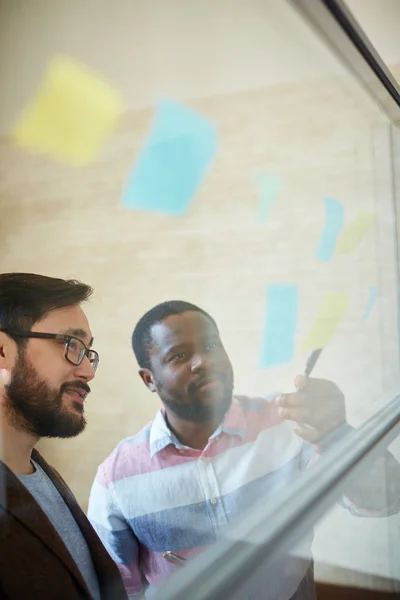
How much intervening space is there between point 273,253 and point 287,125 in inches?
9.0

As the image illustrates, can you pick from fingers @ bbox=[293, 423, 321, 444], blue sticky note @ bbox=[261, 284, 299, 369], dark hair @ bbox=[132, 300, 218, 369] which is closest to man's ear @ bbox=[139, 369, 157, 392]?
dark hair @ bbox=[132, 300, 218, 369]

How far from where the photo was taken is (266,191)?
2.66ft

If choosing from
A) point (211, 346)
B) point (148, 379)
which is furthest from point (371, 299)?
point (148, 379)

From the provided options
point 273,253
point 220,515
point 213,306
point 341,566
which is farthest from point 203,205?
point 341,566

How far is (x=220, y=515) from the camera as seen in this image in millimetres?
640

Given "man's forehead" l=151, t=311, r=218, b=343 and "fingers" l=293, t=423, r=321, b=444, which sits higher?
"man's forehead" l=151, t=311, r=218, b=343

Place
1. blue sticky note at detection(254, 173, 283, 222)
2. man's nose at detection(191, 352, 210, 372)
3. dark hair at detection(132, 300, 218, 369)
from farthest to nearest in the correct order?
blue sticky note at detection(254, 173, 283, 222)
man's nose at detection(191, 352, 210, 372)
dark hair at detection(132, 300, 218, 369)

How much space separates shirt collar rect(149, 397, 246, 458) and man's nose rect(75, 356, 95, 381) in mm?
123

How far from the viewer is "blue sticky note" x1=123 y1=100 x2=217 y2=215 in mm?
500

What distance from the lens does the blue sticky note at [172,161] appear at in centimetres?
50

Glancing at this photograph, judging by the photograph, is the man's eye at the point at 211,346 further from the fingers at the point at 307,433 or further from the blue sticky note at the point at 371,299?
the blue sticky note at the point at 371,299

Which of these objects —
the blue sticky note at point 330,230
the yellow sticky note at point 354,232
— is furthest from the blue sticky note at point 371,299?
the blue sticky note at point 330,230

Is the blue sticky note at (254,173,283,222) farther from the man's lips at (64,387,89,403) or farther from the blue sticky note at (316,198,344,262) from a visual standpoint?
the man's lips at (64,387,89,403)

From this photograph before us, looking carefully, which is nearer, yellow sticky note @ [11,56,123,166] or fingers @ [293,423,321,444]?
yellow sticky note @ [11,56,123,166]
